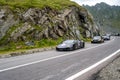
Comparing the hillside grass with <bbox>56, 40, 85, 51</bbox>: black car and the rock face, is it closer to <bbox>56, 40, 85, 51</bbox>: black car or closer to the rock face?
the rock face

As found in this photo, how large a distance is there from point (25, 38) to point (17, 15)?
485cm

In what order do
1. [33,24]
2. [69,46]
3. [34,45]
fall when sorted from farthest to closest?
[33,24], [34,45], [69,46]

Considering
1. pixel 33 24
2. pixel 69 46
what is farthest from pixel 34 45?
pixel 69 46

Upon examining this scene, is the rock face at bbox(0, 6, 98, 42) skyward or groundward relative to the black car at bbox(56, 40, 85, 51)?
skyward

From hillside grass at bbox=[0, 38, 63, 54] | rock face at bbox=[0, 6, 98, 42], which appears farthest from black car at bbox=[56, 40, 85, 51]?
rock face at bbox=[0, 6, 98, 42]

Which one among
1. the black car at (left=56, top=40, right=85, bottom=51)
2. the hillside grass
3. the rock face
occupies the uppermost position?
the rock face

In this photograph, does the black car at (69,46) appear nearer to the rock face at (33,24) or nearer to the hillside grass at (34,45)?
the hillside grass at (34,45)

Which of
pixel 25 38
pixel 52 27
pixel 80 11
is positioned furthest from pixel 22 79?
pixel 80 11

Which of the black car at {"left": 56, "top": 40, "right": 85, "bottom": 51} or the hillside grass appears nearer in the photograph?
the black car at {"left": 56, "top": 40, "right": 85, "bottom": 51}

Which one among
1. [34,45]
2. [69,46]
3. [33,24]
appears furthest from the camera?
[33,24]

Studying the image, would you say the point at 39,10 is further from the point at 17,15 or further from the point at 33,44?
the point at 33,44

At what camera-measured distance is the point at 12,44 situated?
30547mm

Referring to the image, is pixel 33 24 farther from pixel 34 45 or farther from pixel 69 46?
pixel 69 46

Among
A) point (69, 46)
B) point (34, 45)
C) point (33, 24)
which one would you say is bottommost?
point (34, 45)
